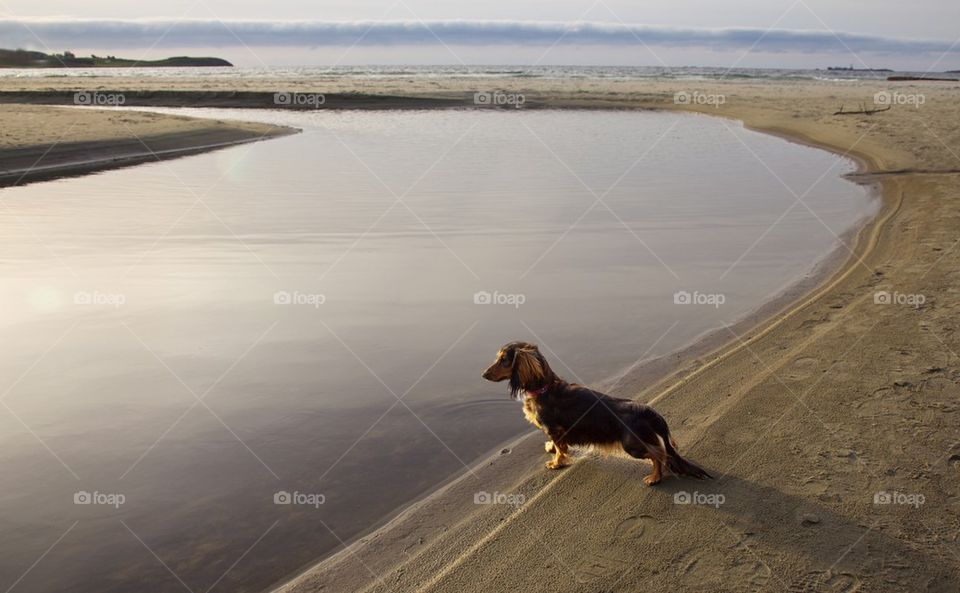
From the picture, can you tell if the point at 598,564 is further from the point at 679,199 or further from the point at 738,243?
the point at 679,199

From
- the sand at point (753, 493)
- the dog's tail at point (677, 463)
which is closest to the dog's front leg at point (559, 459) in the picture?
the sand at point (753, 493)

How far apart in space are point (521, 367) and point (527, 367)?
0.15ft

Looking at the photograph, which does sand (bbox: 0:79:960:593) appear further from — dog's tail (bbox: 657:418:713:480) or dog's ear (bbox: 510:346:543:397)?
dog's ear (bbox: 510:346:543:397)

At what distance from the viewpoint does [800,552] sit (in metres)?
4.27

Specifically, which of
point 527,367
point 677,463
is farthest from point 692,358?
point 527,367

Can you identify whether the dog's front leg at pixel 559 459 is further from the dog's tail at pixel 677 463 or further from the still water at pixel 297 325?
the dog's tail at pixel 677 463

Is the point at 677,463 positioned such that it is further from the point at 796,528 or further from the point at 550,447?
the point at 550,447

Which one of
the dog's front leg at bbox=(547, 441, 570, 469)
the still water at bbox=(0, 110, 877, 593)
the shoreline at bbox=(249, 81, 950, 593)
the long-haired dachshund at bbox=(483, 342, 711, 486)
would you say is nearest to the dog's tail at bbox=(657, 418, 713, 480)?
the long-haired dachshund at bbox=(483, 342, 711, 486)

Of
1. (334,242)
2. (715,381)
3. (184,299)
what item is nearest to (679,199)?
(334,242)

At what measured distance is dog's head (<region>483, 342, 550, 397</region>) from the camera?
18.2ft

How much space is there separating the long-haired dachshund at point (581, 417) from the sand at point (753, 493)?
170 mm

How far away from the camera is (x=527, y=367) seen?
5.55 metres

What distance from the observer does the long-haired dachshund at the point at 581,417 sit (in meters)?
5.12

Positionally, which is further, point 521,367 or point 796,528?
point 521,367
